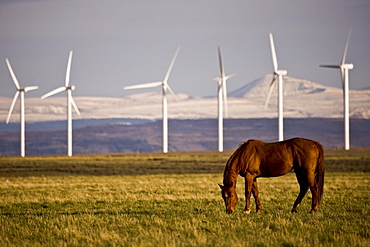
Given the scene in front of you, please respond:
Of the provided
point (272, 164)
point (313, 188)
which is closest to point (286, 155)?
point (272, 164)

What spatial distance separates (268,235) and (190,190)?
14715 millimetres

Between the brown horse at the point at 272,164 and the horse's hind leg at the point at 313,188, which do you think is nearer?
the brown horse at the point at 272,164

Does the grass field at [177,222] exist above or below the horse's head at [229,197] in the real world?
below

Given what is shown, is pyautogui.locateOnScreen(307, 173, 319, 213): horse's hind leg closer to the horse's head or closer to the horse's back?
the horse's back

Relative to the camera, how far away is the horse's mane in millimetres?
19375

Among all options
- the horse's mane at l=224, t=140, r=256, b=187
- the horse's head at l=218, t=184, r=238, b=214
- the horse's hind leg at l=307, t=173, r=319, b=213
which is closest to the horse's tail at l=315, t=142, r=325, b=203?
the horse's hind leg at l=307, t=173, r=319, b=213

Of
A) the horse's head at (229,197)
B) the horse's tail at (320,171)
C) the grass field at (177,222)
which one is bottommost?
the grass field at (177,222)

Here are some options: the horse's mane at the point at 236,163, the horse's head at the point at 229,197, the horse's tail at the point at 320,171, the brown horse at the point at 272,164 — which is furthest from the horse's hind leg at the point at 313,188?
the horse's head at the point at 229,197

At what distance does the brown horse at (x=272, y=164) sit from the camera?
63.9 feet

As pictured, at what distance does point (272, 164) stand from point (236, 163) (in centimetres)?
103

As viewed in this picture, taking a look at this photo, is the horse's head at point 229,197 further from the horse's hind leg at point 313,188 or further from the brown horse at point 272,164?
the horse's hind leg at point 313,188

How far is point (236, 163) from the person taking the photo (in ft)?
64.1

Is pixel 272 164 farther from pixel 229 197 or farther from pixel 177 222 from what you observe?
pixel 177 222

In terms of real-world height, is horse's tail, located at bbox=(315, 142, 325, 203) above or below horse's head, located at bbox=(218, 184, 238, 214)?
above
